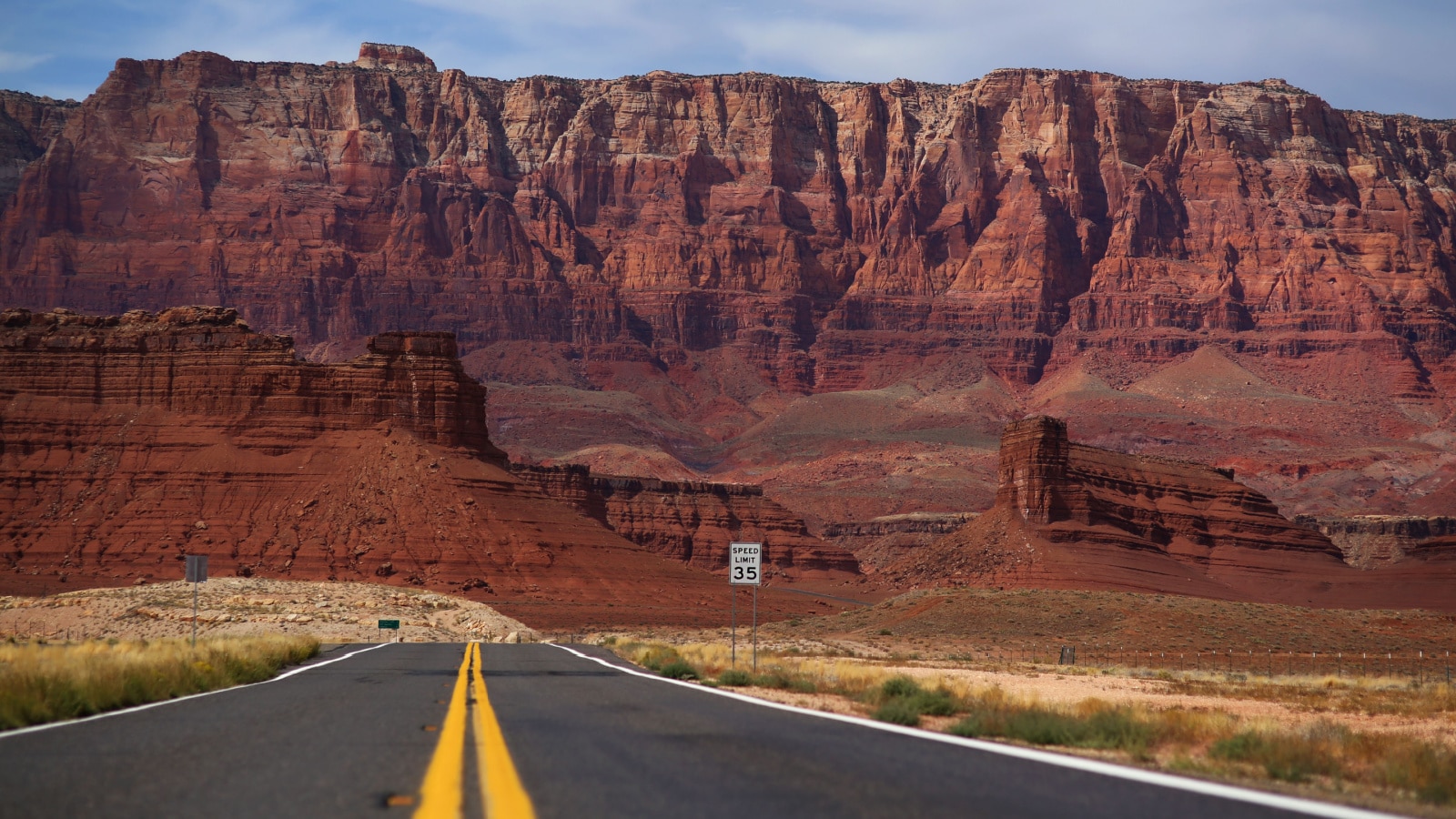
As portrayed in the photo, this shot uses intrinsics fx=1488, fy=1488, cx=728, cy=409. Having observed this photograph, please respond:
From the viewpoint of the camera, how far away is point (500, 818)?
26.8 feet

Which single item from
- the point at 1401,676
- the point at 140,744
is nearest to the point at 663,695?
the point at 140,744

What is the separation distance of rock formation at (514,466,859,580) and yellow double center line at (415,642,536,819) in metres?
114

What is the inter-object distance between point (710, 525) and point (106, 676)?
392 feet

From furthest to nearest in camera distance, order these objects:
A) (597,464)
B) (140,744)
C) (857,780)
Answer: (597,464) → (140,744) → (857,780)

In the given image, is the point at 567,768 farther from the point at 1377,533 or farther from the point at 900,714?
the point at 1377,533

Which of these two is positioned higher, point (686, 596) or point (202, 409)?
point (202, 409)

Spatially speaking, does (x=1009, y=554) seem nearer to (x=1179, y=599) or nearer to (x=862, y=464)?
(x=1179, y=599)

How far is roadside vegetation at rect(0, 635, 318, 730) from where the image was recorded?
1562 centimetres

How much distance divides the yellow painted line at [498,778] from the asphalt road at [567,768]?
0.12 meters

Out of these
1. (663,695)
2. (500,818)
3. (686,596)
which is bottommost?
(686,596)

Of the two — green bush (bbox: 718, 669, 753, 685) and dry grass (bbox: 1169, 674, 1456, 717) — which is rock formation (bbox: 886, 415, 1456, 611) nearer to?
dry grass (bbox: 1169, 674, 1456, 717)

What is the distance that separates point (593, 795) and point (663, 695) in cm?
1011

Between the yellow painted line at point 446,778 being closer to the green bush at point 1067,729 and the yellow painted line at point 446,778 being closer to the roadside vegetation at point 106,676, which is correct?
the roadside vegetation at point 106,676

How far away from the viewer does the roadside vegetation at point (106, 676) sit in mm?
15617
